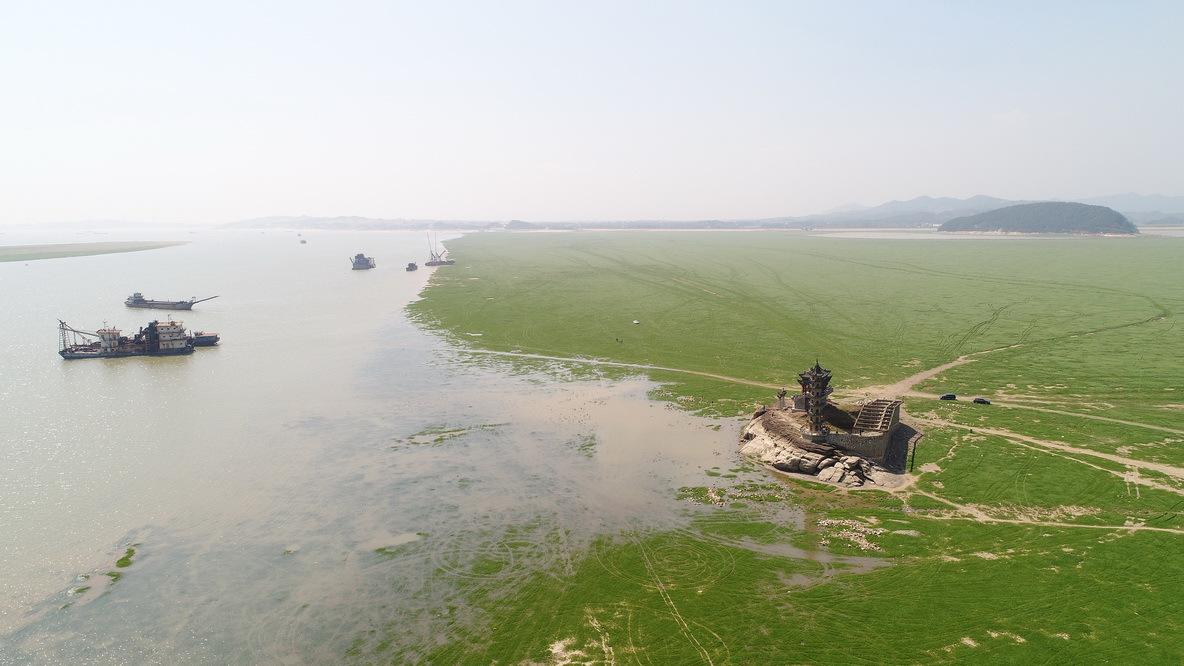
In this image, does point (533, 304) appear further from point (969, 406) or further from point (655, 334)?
point (969, 406)

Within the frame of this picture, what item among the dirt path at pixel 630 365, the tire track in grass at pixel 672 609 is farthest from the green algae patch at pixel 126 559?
the dirt path at pixel 630 365

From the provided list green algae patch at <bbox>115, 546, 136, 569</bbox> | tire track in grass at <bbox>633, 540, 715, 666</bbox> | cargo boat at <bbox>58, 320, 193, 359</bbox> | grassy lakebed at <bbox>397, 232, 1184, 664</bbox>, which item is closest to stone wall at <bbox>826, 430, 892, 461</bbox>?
grassy lakebed at <bbox>397, 232, 1184, 664</bbox>

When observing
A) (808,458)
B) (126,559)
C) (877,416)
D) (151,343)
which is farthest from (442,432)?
(151,343)

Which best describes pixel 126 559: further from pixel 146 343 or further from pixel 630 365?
pixel 146 343

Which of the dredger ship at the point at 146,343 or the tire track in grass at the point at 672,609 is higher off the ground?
the dredger ship at the point at 146,343

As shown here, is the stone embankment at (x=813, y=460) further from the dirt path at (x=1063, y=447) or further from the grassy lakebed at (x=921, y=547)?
the dirt path at (x=1063, y=447)

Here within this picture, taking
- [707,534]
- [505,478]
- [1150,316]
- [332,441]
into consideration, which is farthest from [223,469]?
[1150,316]

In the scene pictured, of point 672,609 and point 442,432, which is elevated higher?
point 442,432
